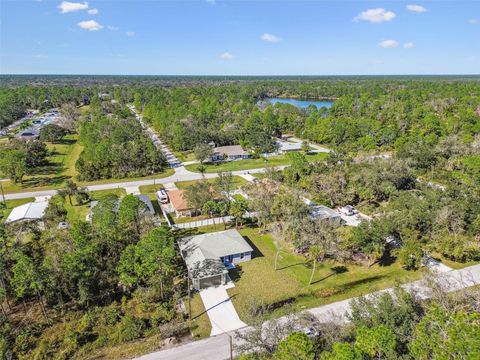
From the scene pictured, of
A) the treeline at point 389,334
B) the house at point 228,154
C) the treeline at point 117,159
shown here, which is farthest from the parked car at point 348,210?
the treeline at point 117,159

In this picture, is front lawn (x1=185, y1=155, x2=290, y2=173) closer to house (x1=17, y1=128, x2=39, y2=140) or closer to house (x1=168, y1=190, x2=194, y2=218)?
house (x1=168, y1=190, x2=194, y2=218)

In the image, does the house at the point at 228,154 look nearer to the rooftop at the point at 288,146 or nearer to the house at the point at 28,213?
the rooftop at the point at 288,146

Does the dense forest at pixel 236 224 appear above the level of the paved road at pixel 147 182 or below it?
above

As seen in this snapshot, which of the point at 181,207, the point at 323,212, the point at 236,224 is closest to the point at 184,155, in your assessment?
the point at 181,207

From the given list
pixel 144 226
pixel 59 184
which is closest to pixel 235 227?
pixel 144 226

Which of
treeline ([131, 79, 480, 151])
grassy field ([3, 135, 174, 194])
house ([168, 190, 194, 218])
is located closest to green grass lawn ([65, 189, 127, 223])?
grassy field ([3, 135, 174, 194])

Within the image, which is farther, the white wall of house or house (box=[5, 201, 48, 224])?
house (box=[5, 201, 48, 224])

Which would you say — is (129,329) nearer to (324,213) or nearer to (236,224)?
(236,224)

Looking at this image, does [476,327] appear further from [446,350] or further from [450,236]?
[450,236]
